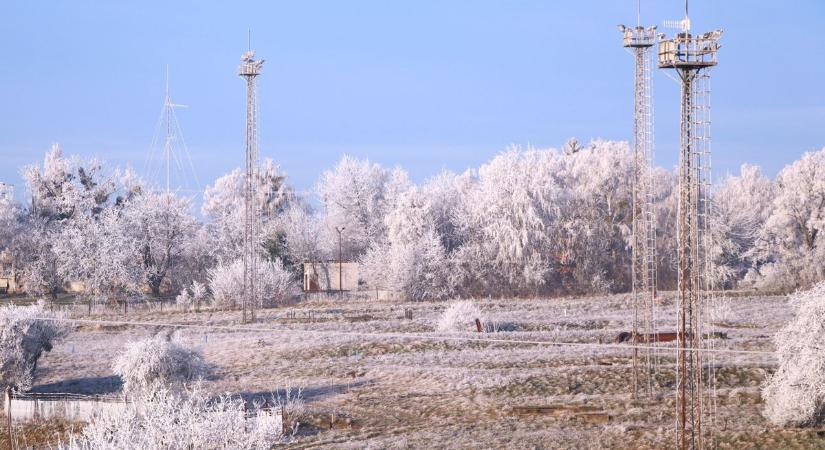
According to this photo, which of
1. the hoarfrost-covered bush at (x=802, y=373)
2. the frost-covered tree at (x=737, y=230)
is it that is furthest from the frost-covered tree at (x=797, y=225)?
the hoarfrost-covered bush at (x=802, y=373)

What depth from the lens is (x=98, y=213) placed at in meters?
74.2

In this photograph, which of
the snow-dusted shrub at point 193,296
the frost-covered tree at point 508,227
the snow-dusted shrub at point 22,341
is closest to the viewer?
the snow-dusted shrub at point 22,341

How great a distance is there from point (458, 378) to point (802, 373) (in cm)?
1039

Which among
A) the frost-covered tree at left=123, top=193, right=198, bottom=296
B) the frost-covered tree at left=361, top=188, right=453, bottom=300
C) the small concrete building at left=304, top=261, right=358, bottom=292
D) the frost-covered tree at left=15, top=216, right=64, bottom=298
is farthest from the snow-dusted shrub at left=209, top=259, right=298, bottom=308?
the frost-covered tree at left=15, top=216, right=64, bottom=298

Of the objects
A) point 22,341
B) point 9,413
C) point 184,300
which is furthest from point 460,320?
point 184,300

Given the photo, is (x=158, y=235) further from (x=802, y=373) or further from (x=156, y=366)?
(x=802, y=373)

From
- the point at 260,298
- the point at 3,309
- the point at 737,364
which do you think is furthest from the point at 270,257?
the point at 737,364

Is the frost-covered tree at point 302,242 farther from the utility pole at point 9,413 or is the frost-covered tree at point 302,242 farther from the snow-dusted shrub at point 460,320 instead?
the utility pole at point 9,413

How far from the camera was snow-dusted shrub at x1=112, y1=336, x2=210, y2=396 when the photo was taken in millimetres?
29547

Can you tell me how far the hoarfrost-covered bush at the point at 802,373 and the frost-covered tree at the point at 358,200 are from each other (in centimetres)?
4778

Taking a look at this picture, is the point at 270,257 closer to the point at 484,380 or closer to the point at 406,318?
the point at 406,318

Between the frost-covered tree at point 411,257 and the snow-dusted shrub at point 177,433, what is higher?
the frost-covered tree at point 411,257

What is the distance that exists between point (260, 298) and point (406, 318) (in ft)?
38.2

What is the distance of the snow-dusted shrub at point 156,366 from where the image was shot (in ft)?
96.9
